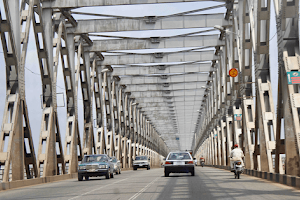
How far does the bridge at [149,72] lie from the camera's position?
651 inches

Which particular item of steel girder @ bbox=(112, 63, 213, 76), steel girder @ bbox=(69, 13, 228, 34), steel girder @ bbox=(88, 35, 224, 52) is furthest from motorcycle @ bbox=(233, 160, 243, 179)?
steel girder @ bbox=(112, 63, 213, 76)

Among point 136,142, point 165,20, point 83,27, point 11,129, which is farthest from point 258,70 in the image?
point 136,142

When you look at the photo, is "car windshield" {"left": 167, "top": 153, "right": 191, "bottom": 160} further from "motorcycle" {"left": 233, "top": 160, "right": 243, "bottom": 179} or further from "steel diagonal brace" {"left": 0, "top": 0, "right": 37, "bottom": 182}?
"steel diagonal brace" {"left": 0, "top": 0, "right": 37, "bottom": 182}

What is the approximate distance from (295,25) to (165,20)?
48.3 feet

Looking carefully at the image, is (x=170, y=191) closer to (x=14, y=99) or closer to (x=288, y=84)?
(x=288, y=84)

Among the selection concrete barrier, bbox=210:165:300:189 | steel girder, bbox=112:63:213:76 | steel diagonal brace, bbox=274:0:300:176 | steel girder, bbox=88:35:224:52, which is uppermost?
steel girder, bbox=88:35:224:52

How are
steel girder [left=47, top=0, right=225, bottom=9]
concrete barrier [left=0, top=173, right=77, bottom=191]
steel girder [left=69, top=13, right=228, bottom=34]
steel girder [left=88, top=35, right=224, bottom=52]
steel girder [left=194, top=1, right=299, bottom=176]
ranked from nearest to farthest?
1. steel girder [left=194, top=1, right=299, bottom=176]
2. concrete barrier [left=0, top=173, right=77, bottom=191]
3. steel girder [left=47, top=0, right=225, bottom=9]
4. steel girder [left=69, top=13, right=228, bottom=34]
5. steel girder [left=88, top=35, right=224, bottom=52]

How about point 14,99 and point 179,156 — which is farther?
point 179,156

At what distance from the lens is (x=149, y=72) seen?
146ft

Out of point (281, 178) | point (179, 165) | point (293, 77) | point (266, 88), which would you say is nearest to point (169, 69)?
point (179, 165)

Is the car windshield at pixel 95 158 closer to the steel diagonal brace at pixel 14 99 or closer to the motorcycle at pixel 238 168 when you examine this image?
the steel diagonal brace at pixel 14 99

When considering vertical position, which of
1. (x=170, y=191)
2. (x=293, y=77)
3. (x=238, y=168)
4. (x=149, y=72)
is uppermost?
(x=149, y=72)

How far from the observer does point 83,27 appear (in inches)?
1236

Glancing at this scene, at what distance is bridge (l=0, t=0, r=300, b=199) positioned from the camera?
1655 centimetres
